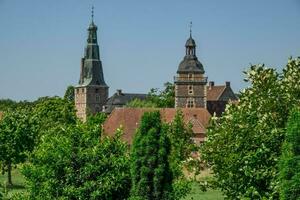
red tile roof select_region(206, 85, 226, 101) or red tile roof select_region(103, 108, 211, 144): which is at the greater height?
red tile roof select_region(206, 85, 226, 101)

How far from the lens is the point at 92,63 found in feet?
505

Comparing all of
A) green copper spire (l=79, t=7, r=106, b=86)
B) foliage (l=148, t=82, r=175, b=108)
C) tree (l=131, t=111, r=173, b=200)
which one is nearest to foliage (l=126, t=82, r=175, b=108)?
foliage (l=148, t=82, r=175, b=108)

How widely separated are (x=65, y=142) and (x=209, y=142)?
485cm

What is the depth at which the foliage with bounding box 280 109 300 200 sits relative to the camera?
19750 millimetres

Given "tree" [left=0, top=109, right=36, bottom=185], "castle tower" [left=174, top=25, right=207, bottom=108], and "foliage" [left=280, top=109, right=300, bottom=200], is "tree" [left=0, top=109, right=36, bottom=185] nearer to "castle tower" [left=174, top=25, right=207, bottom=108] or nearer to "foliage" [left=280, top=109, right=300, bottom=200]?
"foliage" [left=280, top=109, right=300, bottom=200]

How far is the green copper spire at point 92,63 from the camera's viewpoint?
15388 cm

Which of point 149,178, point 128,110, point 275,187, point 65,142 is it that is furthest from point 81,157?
point 128,110

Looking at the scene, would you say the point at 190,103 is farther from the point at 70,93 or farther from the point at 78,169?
the point at 78,169

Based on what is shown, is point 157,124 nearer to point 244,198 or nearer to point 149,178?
point 149,178

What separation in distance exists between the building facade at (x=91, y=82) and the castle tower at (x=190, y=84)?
46.6 metres

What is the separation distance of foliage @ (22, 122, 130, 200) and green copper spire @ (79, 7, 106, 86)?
132 metres

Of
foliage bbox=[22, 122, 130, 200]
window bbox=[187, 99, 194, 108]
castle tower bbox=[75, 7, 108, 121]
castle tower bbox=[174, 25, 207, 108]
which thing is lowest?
foliage bbox=[22, 122, 130, 200]

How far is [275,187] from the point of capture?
66.8ft

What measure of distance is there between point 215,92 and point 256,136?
353ft
